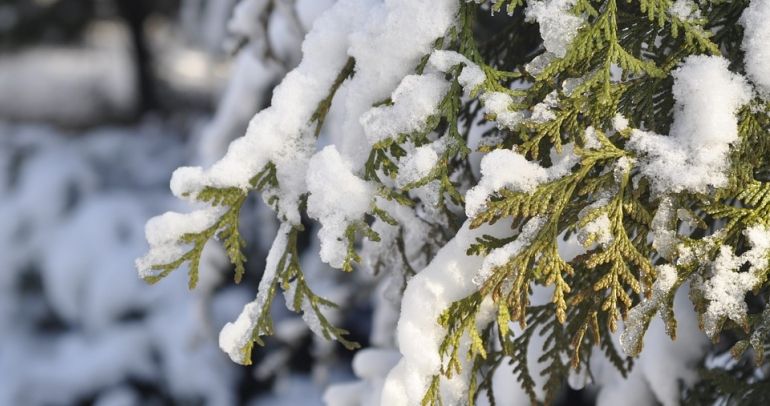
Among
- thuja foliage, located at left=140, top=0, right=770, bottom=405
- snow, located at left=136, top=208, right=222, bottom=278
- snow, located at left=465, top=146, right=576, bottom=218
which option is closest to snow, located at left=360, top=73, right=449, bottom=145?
thuja foliage, located at left=140, top=0, right=770, bottom=405

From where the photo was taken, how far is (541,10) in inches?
46.8

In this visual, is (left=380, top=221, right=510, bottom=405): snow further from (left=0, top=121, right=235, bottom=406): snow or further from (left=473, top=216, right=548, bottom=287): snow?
(left=0, top=121, right=235, bottom=406): snow

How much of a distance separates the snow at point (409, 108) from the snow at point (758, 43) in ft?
1.67

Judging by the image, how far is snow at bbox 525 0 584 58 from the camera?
115 centimetres

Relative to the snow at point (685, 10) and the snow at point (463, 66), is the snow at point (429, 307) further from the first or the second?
the snow at point (685, 10)

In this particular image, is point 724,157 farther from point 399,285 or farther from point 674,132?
point 399,285

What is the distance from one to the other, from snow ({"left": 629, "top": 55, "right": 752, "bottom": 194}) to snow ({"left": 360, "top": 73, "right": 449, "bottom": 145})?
35 centimetres

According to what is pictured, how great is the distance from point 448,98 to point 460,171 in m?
0.45

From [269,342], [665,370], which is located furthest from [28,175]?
[665,370]

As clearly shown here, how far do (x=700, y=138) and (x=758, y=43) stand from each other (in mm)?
191

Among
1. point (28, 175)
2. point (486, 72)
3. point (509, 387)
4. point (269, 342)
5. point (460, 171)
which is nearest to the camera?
point (486, 72)

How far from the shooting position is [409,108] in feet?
4.09

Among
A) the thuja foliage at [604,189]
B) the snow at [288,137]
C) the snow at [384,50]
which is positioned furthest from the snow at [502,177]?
the snow at [288,137]

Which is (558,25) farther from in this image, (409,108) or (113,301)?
(113,301)
